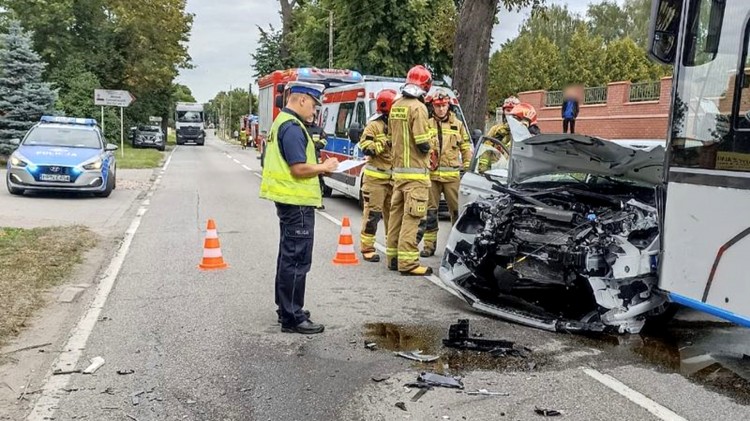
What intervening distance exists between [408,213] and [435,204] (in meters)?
1.31

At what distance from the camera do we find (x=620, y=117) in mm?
25484

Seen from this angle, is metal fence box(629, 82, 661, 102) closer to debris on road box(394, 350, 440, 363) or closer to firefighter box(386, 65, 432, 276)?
firefighter box(386, 65, 432, 276)

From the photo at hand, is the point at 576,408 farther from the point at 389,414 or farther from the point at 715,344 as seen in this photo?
the point at 715,344

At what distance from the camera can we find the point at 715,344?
17.9 feet

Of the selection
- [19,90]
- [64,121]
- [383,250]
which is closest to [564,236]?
[383,250]

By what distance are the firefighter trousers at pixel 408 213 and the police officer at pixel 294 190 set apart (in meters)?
2.12

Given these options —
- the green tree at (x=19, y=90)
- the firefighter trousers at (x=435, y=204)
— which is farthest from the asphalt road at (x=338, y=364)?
the green tree at (x=19, y=90)

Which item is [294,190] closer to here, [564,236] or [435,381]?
[435,381]

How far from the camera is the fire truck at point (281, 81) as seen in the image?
18281 millimetres

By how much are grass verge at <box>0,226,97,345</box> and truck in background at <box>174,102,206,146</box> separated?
45.0m

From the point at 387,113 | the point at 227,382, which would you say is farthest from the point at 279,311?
the point at 387,113

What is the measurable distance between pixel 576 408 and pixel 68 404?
2.99 meters

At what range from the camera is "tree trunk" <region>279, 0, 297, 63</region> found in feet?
164

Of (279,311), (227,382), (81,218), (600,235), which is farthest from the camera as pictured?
(81,218)
